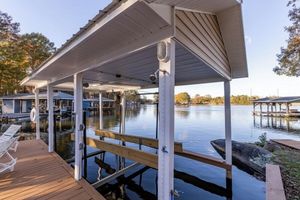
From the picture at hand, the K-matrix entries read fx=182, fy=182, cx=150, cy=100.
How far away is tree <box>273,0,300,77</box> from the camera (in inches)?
458

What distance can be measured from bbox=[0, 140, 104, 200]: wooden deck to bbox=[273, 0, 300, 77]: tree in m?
14.8

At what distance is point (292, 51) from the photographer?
12664mm

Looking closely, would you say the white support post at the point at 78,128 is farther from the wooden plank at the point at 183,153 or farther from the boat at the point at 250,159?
the boat at the point at 250,159

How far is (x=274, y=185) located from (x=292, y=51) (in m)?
12.5

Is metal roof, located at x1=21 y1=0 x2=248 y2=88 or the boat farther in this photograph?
the boat

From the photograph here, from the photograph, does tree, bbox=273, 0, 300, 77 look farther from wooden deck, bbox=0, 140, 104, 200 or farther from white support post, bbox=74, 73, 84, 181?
wooden deck, bbox=0, 140, 104, 200

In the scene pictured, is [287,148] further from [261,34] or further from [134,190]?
[261,34]

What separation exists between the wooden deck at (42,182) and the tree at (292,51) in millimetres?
14821

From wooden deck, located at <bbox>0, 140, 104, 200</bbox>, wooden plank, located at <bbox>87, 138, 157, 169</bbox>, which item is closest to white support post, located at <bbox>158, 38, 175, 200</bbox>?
wooden plank, located at <bbox>87, 138, 157, 169</bbox>

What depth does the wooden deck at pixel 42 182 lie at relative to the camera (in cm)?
309

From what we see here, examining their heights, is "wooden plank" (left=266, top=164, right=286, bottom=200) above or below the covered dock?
below

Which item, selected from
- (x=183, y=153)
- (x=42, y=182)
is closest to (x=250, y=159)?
(x=183, y=153)

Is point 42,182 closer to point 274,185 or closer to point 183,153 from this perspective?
point 183,153

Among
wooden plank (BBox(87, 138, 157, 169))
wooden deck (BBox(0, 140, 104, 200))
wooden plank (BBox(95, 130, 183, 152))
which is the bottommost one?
wooden deck (BBox(0, 140, 104, 200))
